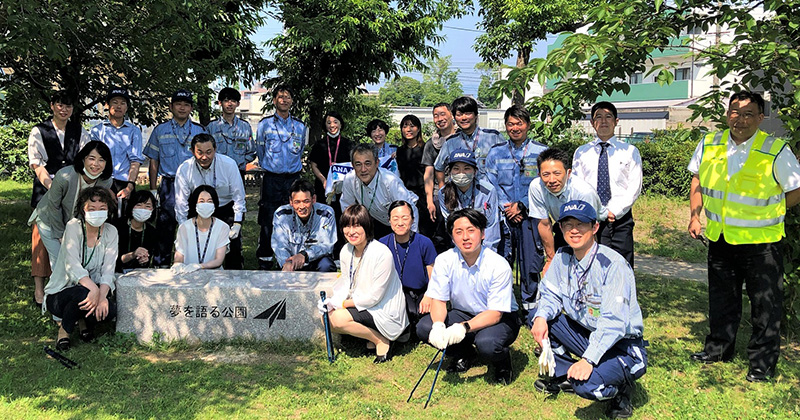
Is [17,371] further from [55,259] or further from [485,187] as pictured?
[485,187]

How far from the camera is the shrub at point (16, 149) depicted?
49.5 ft

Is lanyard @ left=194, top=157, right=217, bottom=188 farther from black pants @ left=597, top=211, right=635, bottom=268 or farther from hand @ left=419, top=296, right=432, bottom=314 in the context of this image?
black pants @ left=597, top=211, right=635, bottom=268

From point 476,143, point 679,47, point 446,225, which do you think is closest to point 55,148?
point 446,225

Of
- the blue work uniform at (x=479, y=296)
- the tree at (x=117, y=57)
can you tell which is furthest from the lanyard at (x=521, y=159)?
the tree at (x=117, y=57)

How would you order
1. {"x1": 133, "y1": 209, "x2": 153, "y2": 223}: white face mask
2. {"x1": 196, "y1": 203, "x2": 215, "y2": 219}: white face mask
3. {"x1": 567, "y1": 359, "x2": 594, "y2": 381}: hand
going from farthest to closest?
{"x1": 133, "y1": 209, "x2": 153, "y2": 223}: white face mask, {"x1": 196, "y1": 203, "x2": 215, "y2": 219}: white face mask, {"x1": 567, "y1": 359, "x2": 594, "y2": 381}: hand

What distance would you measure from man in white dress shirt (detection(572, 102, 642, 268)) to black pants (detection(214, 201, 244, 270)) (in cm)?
328

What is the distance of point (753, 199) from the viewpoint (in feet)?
14.2

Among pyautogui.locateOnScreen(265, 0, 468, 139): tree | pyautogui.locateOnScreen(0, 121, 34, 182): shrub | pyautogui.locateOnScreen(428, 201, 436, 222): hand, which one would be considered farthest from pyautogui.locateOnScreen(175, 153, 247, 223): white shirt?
pyautogui.locateOnScreen(0, 121, 34, 182): shrub

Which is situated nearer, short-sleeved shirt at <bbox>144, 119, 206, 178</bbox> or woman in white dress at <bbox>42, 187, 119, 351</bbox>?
woman in white dress at <bbox>42, 187, 119, 351</bbox>

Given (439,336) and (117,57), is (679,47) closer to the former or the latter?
(439,336)

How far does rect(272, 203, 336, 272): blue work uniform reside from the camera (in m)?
5.66

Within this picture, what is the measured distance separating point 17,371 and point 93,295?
718mm

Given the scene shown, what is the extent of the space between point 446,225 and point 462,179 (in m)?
0.55

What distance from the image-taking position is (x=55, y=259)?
5.35 meters
